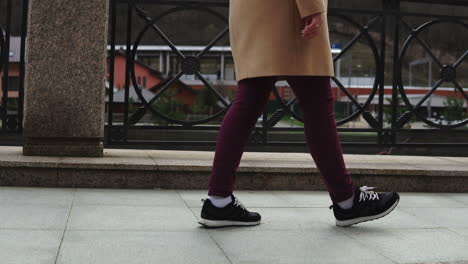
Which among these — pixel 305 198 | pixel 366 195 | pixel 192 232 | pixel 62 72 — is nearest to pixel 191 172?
pixel 305 198

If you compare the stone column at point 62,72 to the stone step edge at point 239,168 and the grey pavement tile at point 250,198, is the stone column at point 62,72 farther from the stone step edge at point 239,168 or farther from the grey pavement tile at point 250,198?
the grey pavement tile at point 250,198

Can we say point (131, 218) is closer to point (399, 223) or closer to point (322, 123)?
point (322, 123)

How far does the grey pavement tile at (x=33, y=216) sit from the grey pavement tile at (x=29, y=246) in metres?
0.12

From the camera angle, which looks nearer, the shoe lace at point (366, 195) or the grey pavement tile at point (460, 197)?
the shoe lace at point (366, 195)

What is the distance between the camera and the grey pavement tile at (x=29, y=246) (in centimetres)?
204

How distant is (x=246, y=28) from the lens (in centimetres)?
278

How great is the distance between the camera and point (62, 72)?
4.00m

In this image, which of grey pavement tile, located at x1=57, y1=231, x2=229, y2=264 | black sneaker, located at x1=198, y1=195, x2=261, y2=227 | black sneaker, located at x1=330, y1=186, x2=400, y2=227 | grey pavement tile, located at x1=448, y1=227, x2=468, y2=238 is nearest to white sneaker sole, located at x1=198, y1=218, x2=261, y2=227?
black sneaker, located at x1=198, y1=195, x2=261, y2=227

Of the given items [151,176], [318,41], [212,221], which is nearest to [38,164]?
[151,176]

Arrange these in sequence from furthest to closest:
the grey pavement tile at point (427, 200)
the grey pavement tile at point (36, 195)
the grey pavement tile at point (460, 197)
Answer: the grey pavement tile at point (460, 197), the grey pavement tile at point (427, 200), the grey pavement tile at point (36, 195)

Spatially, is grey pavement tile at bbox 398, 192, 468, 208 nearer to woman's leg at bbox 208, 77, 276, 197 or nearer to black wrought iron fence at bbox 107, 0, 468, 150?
black wrought iron fence at bbox 107, 0, 468, 150

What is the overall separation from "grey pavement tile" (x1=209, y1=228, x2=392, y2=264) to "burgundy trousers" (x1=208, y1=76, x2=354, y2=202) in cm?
25

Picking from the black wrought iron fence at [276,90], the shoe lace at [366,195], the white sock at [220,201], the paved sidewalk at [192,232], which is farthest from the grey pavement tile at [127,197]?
the shoe lace at [366,195]

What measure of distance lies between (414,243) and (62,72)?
2.54 metres
